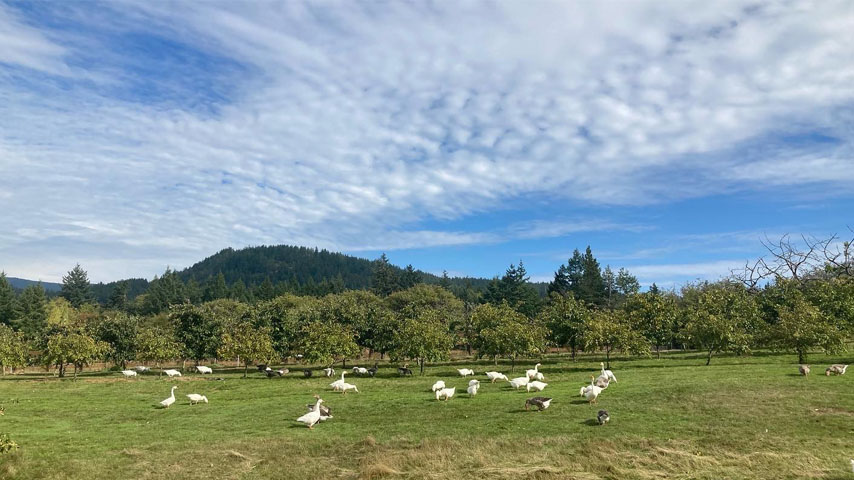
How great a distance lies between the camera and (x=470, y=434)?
21375 mm

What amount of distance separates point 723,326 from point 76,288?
623ft

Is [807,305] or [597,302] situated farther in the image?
[597,302]

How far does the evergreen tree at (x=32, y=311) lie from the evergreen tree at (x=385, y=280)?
288 feet

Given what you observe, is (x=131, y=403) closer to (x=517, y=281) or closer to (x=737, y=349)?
(x=737, y=349)

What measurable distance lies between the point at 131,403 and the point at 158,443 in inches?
565

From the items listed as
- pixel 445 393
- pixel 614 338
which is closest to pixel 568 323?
pixel 614 338

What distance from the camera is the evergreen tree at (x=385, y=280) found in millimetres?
161750

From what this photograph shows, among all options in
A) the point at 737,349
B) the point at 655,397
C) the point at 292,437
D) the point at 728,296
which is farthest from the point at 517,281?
the point at 292,437

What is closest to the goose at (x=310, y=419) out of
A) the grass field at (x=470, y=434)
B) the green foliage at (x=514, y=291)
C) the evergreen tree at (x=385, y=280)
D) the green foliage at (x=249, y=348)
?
the grass field at (x=470, y=434)

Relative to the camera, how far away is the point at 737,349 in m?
47.2

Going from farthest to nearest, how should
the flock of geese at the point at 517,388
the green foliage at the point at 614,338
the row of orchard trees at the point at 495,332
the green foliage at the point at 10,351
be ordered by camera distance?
the green foliage at the point at 10,351, the green foliage at the point at 614,338, the row of orchard trees at the point at 495,332, the flock of geese at the point at 517,388

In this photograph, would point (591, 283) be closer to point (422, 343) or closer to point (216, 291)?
point (422, 343)

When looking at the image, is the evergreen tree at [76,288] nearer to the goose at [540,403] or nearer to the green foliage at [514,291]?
the green foliage at [514,291]

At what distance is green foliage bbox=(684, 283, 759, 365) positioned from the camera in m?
44.8
